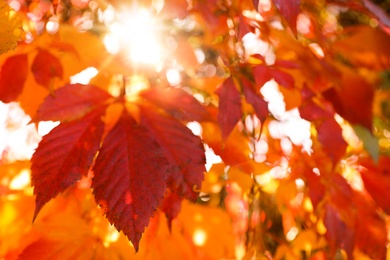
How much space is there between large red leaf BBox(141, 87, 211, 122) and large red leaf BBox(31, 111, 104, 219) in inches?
4.1

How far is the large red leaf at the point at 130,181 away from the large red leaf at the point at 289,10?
0.87 feet

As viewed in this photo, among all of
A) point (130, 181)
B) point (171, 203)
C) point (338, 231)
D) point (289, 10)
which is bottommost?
point (338, 231)

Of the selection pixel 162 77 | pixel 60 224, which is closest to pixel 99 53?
pixel 162 77

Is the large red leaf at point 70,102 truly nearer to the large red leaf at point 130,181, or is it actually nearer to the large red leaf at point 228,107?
the large red leaf at point 130,181

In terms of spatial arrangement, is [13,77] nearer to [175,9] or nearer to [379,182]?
[175,9]

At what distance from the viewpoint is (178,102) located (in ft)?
2.18

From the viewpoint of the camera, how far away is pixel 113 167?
0.55 metres

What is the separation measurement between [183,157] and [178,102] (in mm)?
101

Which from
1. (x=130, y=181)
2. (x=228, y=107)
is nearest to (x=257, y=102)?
(x=228, y=107)

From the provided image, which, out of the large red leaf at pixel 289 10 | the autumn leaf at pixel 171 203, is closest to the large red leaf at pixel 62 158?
the autumn leaf at pixel 171 203

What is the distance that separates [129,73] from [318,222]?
0.79 m

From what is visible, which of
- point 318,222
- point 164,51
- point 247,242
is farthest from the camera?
point 318,222

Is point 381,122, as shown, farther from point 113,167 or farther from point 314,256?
point 113,167

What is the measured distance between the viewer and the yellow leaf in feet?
2.22
